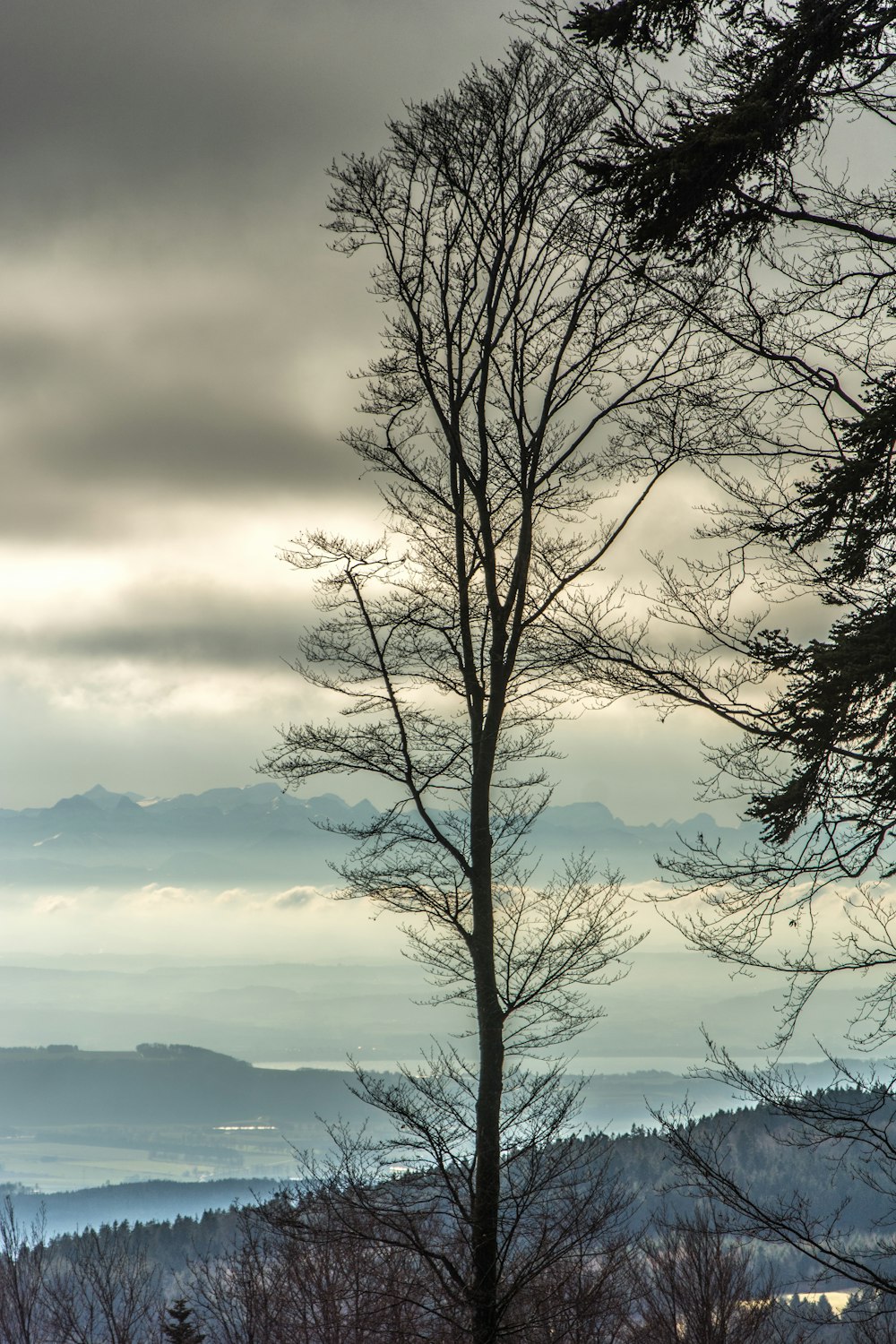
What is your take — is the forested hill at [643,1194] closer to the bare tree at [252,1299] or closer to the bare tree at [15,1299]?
the bare tree at [15,1299]

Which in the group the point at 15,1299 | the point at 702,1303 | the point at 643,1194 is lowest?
the point at 643,1194

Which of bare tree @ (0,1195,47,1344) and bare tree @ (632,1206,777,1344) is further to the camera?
bare tree @ (632,1206,777,1344)

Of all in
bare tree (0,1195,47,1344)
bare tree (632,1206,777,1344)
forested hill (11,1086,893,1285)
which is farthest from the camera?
forested hill (11,1086,893,1285)

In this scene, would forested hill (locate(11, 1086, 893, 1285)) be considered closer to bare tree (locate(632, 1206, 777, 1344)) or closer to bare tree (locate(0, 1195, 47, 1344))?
bare tree (locate(632, 1206, 777, 1344))

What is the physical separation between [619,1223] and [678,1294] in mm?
12716

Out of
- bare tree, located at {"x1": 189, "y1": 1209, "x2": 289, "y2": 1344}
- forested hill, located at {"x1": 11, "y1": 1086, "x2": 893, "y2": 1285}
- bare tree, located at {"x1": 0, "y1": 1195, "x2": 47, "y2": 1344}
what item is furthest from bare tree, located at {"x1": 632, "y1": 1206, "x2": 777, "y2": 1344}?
forested hill, located at {"x1": 11, "y1": 1086, "x2": 893, "y2": 1285}

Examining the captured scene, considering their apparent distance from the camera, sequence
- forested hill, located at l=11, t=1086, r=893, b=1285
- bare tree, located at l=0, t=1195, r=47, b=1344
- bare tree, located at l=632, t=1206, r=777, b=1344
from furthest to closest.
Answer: forested hill, located at l=11, t=1086, r=893, b=1285 → bare tree, located at l=632, t=1206, r=777, b=1344 → bare tree, located at l=0, t=1195, r=47, b=1344

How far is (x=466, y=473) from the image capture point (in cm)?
1191

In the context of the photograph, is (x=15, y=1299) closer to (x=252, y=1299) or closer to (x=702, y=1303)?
(x=252, y=1299)

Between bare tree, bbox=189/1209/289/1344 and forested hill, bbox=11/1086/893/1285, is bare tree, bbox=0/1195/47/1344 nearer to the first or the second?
bare tree, bbox=189/1209/289/1344

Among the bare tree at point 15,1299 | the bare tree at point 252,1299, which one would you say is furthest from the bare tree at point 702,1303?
the bare tree at point 15,1299

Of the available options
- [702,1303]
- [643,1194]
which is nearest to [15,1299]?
[702,1303]

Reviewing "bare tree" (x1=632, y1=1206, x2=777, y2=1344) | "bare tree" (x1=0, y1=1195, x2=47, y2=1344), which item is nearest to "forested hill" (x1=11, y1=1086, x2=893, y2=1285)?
"bare tree" (x1=632, y1=1206, x2=777, y2=1344)

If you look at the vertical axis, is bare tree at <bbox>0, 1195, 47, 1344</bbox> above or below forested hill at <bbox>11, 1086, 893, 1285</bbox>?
above
